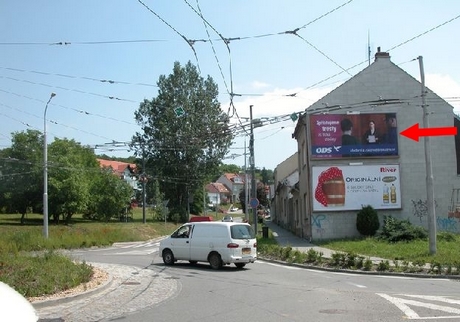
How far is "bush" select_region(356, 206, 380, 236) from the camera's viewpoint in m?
29.6

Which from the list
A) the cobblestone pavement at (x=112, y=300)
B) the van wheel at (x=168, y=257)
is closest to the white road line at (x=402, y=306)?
the cobblestone pavement at (x=112, y=300)

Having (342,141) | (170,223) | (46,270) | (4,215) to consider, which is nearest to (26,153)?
(4,215)

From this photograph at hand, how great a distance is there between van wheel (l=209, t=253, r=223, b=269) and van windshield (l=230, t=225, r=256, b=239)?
969 millimetres

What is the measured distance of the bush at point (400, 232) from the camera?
2717 centimetres

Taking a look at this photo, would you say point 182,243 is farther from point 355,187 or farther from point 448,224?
point 448,224

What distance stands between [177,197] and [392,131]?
37764 millimetres

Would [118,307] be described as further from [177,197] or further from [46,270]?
[177,197]

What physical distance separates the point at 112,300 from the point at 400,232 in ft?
64.0

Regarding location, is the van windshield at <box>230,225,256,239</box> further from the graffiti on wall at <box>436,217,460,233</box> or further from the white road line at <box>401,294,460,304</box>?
the graffiti on wall at <box>436,217,460,233</box>

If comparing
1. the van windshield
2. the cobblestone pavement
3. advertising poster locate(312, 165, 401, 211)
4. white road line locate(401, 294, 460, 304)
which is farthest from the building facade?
white road line locate(401, 294, 460, 304)

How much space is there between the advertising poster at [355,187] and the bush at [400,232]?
81.3 inches

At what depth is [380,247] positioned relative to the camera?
2534 cm

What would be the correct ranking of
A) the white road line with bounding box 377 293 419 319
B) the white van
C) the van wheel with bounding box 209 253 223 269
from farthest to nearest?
the van wheel with bounding box 209 253 223 269, the white van, the white road line with bounding box 377 293 419 319

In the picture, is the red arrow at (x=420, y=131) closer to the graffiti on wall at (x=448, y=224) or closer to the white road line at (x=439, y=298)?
the graffiti on wall at (x=448, y=224)
